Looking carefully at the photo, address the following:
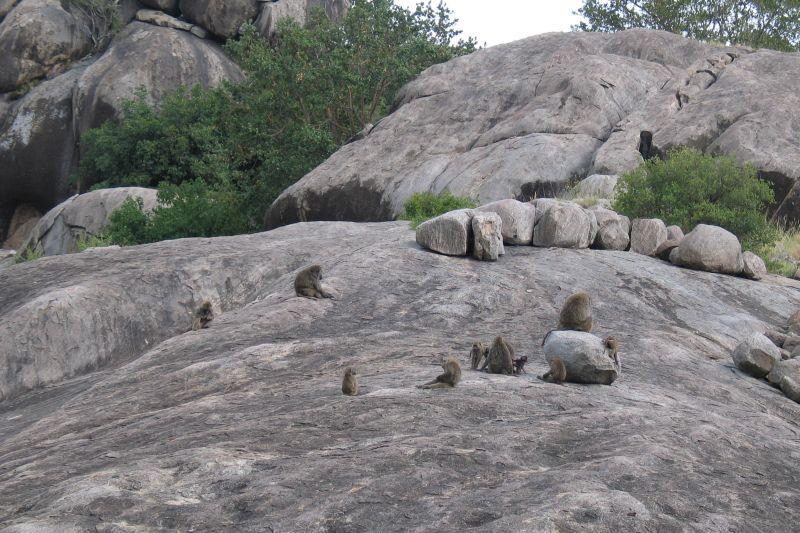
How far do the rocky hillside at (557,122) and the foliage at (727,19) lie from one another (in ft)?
41.3

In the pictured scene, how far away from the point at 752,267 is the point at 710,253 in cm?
82

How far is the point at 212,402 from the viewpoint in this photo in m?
7.76

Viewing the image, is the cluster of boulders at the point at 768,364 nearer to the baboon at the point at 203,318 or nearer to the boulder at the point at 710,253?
the boulder at the point at 710,253

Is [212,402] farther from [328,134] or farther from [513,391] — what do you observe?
[328,134]

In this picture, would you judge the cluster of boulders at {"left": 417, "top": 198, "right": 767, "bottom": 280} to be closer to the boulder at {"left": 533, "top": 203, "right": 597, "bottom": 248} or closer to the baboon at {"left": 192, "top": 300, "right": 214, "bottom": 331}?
the boulder at {"left": 533, "top": 203, "right": 597, "bottom": 248}

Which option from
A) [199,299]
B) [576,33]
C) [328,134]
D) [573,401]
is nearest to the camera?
[573,401]

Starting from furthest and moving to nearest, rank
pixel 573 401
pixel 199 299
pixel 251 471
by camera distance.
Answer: pixel 199 299 → pixel 573 401 → pixel 251 471

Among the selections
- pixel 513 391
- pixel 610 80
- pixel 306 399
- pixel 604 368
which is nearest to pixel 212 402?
pixel 306 399

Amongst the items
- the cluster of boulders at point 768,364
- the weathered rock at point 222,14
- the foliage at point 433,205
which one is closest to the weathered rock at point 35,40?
the weathered rock at point 222,14

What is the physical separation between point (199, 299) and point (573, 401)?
7577 millimetres

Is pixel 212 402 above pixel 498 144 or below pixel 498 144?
below

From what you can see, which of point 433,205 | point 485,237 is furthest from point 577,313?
point 433,205

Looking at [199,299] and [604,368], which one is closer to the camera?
[604,368]

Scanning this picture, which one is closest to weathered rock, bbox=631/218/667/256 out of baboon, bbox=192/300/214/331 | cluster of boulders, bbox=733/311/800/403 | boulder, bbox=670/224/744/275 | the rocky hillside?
boulder, bbox=670/224/744/275
